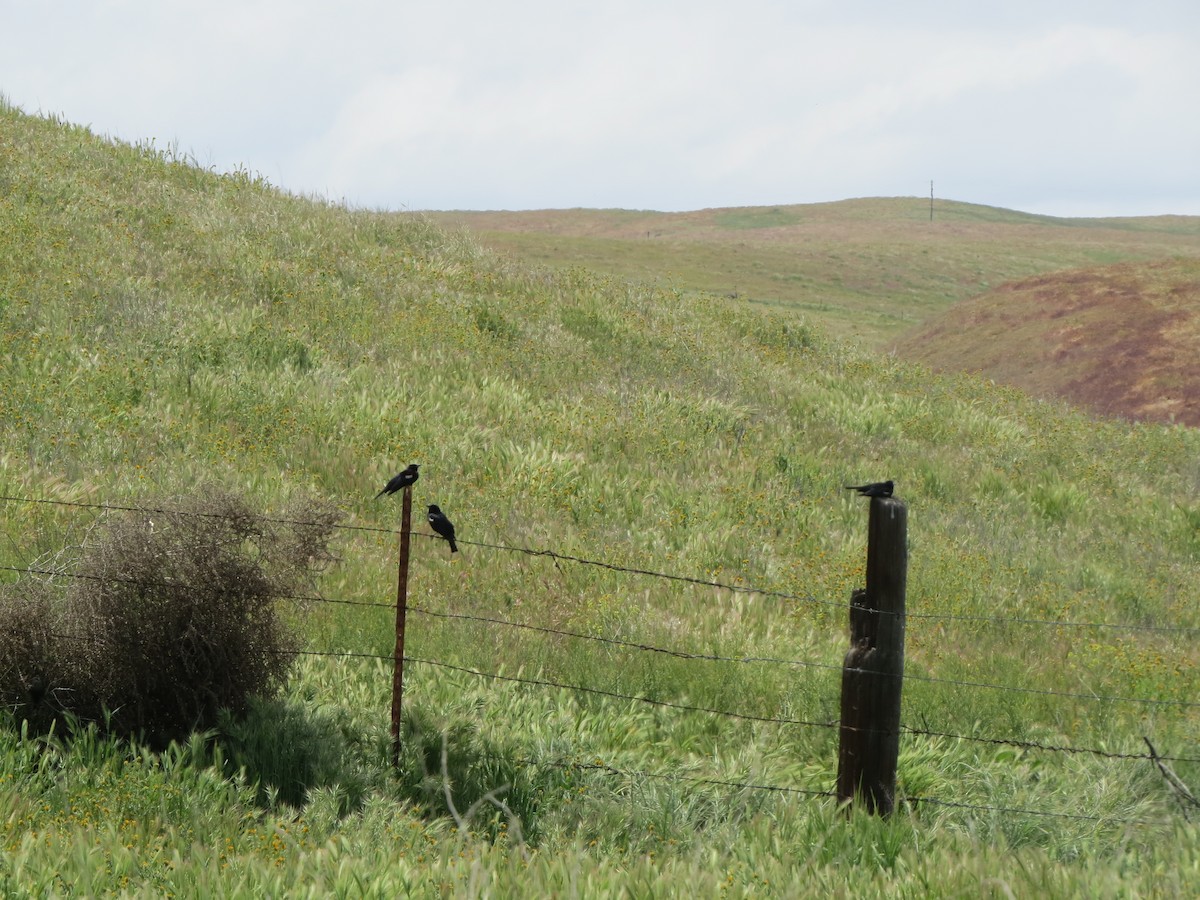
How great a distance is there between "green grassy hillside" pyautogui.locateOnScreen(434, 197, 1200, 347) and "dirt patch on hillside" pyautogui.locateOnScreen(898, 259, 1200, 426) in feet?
14.7

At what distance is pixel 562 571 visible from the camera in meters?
7.89

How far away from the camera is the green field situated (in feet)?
13.5

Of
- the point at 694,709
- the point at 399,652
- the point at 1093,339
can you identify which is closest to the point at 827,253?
the point at 1093,339

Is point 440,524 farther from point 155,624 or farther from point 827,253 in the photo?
point 827,253

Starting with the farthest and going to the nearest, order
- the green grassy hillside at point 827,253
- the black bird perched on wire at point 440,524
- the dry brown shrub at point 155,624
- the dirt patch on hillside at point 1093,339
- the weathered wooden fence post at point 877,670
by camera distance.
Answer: the green grassy hillside at point 827,253
the dirt patch on hillside at point 1093,339
the black bird perched on wire at point 440,524
the dry brown shrub at point 155,624
the weathered wooden fence post at point 877,670

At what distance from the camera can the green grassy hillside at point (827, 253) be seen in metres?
46.0

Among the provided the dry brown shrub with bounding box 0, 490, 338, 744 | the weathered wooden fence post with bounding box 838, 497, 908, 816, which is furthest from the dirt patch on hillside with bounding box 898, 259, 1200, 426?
the dry brown shrub with bounding box 0, 490, 338, 744

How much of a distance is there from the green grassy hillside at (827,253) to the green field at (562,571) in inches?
288

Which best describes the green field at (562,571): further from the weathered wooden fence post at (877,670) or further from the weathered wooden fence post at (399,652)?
the weathered wooden fence post at (877,670)

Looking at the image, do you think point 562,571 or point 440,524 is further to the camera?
point 562,571

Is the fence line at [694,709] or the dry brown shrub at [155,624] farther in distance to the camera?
the fence line at [694,709]

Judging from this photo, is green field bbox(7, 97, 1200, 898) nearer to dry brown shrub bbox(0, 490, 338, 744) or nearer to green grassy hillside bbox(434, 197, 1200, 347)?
dry brown shrub bbox(0, 490, 338, 744)

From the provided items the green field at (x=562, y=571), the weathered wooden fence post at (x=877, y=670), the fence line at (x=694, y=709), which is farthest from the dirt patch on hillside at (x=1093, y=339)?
the weathered wooden fence post at (x=877, y=670)

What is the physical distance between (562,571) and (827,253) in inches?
2479
